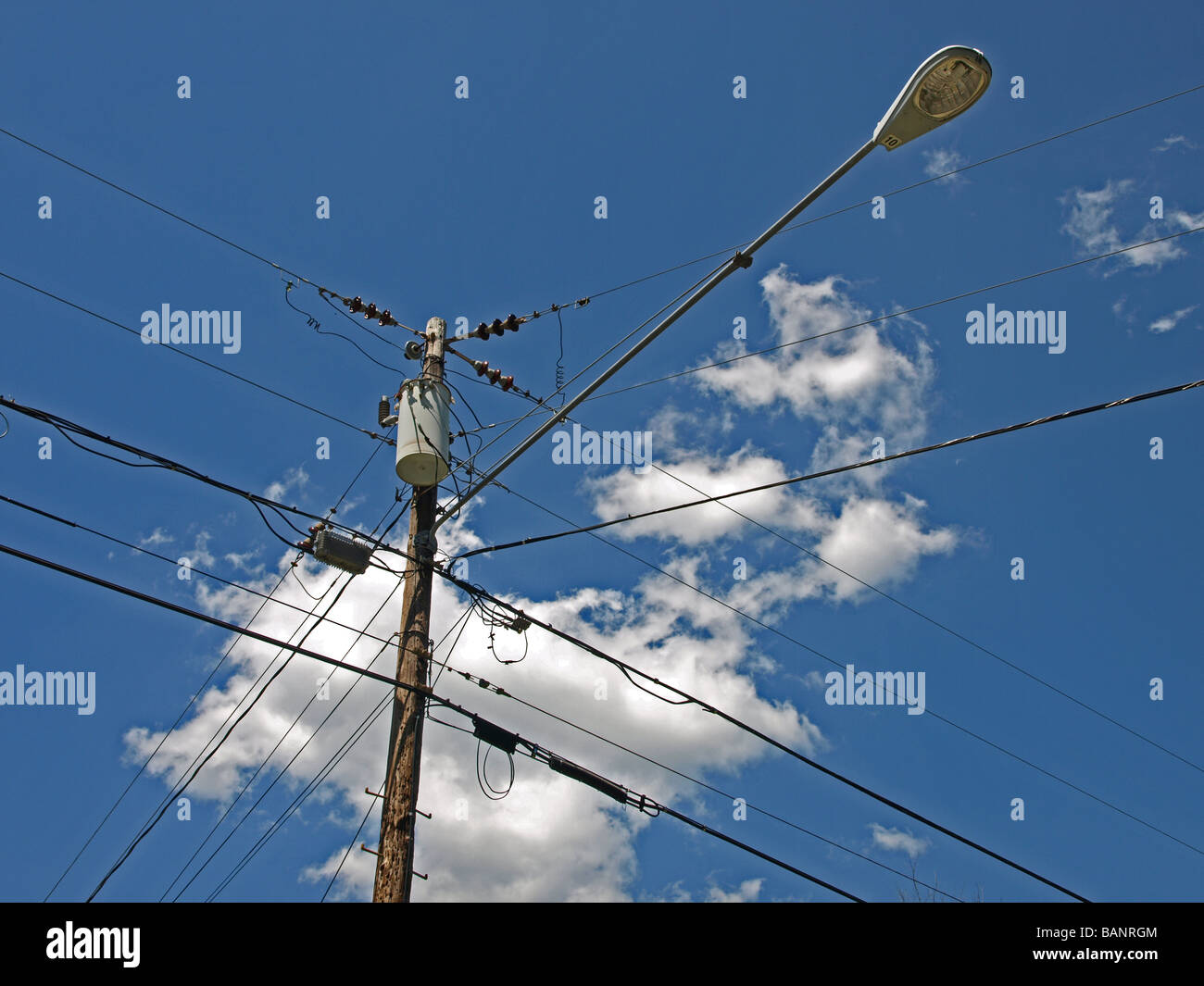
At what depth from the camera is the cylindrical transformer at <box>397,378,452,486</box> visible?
33.7ft

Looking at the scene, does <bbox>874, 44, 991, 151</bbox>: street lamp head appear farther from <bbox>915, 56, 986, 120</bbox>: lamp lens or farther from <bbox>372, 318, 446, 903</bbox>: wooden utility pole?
<bbox>372, 318, 446, 903</bbox>: wooden utility pole

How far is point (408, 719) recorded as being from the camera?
9.10m

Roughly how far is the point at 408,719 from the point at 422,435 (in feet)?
9.77

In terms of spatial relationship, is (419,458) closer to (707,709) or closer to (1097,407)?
(707,709)

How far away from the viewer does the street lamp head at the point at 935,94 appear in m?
6.48

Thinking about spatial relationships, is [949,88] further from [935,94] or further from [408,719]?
[408,719]

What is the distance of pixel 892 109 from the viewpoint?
6785 mm

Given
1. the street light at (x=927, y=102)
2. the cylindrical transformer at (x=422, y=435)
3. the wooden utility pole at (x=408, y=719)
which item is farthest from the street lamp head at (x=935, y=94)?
the wooden utility pole at (x=408, y=719)

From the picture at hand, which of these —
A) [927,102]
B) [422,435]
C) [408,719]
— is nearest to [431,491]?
[422,435]

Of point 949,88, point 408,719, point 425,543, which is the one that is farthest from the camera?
point 425,543

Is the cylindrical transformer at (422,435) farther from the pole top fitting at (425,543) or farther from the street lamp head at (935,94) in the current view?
the street lamp head at (935,94)

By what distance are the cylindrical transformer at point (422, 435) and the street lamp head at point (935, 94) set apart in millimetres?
5428
